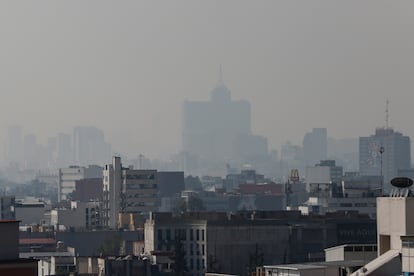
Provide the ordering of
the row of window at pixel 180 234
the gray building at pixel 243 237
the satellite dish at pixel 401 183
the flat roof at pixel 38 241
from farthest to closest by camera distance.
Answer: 1. the flat roof at pixel 38 241
2. the row of window at pixel 180 234
3. the gray building at pixel 243 237
4. the satellite dish at pixel 401 183

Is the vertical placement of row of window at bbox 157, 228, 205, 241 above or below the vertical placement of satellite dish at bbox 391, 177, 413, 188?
above

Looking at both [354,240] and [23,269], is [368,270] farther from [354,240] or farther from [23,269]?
[354,240]

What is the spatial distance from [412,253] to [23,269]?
6.79 m

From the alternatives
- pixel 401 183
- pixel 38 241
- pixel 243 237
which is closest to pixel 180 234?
pixel 243 237

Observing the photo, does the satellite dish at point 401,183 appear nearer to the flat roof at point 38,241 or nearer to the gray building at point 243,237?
the gray building at point 243,237

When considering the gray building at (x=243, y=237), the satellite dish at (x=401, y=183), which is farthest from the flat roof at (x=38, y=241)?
the satellite dish at (x=401, y=183)

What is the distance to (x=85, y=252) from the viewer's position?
6324 inches

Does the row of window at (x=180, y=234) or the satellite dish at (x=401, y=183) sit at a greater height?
the row of window at (x=180, y=234)

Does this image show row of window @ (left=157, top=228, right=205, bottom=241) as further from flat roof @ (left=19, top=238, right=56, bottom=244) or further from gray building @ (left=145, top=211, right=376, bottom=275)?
flat roof @ (left=19, top=238, right=56, bottom=244)

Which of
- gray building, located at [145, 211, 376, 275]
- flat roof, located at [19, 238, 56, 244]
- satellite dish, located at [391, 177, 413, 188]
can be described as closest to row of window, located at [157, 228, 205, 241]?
gray building, located at [145, 211, 376, 275]

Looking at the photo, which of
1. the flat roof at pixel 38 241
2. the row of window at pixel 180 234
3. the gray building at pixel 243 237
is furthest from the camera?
the flat roof at pixel 38 241

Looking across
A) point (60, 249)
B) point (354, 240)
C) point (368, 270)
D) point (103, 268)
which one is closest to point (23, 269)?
point (368, 270)

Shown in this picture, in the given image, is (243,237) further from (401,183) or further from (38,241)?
(401,183)

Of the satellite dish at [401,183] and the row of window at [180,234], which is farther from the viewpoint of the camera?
the row of window at [180,234]
